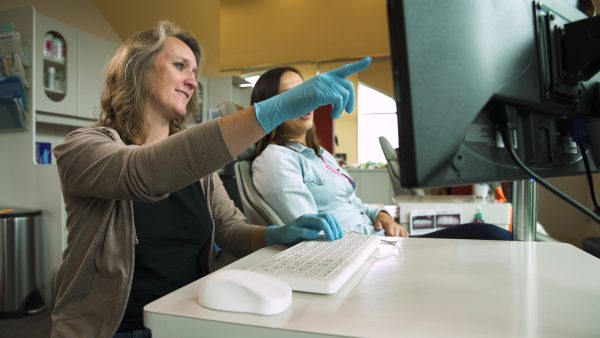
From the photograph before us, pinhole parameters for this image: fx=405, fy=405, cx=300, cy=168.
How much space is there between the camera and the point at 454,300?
553mm

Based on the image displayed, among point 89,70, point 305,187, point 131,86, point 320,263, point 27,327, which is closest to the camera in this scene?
point 320,263

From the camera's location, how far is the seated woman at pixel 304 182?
133 cm

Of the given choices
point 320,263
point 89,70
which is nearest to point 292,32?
point 89,70

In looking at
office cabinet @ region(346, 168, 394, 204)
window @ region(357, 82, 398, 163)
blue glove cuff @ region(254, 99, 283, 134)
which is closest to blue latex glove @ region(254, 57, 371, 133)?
blue glove cuff @ region(254, 99, 283, 134)

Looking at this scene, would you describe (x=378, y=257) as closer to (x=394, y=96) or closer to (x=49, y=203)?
(x=394, y=96)

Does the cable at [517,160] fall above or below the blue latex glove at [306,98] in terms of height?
below

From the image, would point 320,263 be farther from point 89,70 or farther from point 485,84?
point 89,70

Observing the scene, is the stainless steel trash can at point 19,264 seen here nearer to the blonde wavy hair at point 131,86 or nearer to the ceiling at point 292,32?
the blonde wavy hair at point 131,86

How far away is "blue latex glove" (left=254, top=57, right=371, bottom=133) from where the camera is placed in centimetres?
78

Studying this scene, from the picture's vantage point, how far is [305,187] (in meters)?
1.40

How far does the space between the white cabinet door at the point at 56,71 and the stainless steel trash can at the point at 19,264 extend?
0.76m

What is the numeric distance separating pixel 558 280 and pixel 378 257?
0.31 m

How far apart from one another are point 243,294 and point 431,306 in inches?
9.6

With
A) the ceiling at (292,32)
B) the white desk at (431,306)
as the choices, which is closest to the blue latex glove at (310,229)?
the white desk at (431,306)
